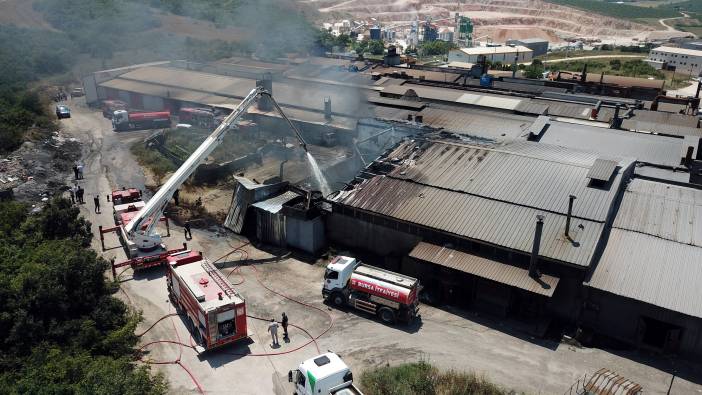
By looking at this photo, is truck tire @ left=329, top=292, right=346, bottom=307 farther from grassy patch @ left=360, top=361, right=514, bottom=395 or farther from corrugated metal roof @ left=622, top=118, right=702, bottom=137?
corrugated metal roof @ left=622, top=118, right=702, bottom=137

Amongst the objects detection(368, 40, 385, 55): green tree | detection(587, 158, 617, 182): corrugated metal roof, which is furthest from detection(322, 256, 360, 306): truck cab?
detection(368, 40, 385, 55): green tree

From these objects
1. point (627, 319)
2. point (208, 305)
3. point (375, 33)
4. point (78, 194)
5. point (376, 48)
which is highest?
point (375, 33)

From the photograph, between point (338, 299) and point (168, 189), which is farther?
point (168, 189)

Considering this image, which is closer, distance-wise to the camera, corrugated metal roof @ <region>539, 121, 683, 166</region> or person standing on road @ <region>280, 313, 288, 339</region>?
person standing on road @ <region>280, 313, 288, 339</region>

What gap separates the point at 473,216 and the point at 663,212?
1042 cm

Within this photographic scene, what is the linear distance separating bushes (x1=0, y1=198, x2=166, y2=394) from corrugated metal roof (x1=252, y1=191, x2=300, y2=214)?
35.6 ft

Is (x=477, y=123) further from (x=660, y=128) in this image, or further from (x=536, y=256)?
(x=536, y=256)

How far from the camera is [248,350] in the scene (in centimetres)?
2369

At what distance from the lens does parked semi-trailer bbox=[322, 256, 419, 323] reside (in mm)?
25125

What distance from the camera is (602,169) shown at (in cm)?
2998

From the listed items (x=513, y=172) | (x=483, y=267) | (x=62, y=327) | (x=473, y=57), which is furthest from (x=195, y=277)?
(x=473, y=57)

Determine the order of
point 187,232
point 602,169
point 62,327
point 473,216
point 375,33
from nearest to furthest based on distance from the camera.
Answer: point 62,327 < point 473,216 < point 602,169 < point 187,232 < point 375,33

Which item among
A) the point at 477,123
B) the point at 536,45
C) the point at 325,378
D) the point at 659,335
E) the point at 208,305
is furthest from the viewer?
the point at 536,45

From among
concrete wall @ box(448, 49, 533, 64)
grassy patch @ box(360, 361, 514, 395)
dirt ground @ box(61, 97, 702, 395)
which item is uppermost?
concrete wall @ box(448, 49, 533, 64)
